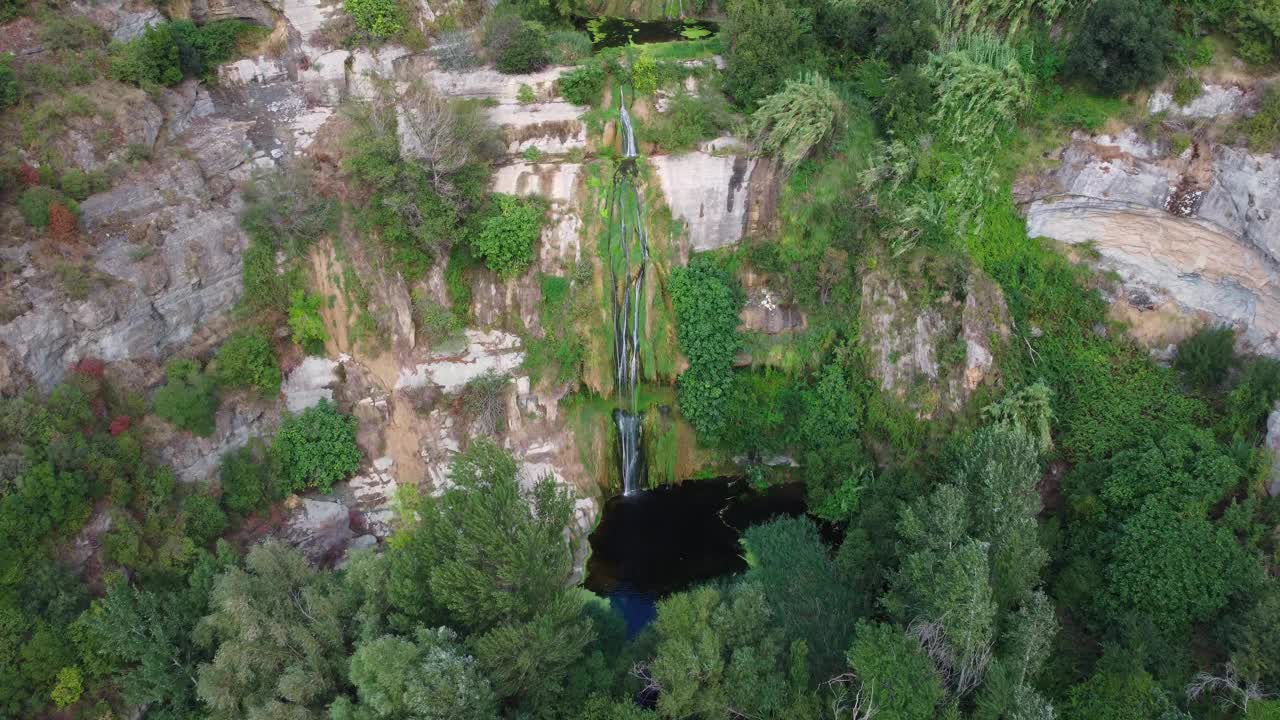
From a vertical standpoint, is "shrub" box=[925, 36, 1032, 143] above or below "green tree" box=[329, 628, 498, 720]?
above

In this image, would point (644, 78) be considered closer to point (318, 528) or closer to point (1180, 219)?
point (1180, 219)

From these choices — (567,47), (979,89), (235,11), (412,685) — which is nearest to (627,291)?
(567,47)

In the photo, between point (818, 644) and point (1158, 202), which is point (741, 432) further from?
point (1158, 202)

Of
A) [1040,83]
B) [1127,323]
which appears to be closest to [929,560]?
[1127,323]

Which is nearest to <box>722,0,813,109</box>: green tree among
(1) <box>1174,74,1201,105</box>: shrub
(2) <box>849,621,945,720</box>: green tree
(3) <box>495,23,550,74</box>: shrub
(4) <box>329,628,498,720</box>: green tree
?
(3) <box>495,23,550,74</box>: shrub

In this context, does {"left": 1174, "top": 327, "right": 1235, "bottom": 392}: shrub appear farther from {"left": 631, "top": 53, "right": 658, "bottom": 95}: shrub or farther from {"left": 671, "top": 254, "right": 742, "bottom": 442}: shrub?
{"left": 631, "top": 53, "right": 658, "bottom": 95}: shrub

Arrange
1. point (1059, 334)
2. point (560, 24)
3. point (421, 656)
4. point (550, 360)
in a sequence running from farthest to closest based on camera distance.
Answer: point (560, 24) → point (550, 360) → point (1059, 334) → point (421, 656)
